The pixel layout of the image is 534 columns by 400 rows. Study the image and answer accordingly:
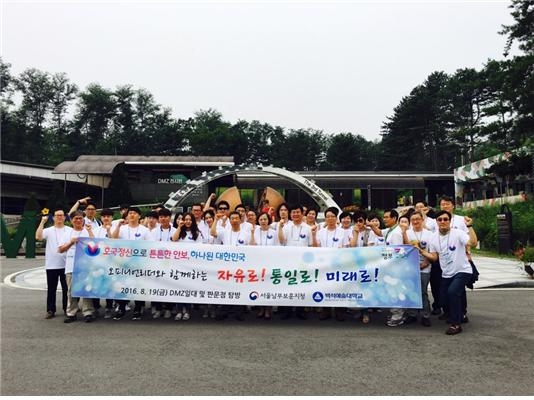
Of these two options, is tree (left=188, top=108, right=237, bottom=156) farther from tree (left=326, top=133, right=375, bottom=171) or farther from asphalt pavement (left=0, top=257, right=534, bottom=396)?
asphalt pavement (left=0, top=257, right=534, bottom=396)

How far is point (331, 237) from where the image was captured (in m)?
7.32

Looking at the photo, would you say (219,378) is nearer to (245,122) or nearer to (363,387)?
(363,387)

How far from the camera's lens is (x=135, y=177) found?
34.2 m

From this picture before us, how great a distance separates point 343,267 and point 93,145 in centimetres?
7724

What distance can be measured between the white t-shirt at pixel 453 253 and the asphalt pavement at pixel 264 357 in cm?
85

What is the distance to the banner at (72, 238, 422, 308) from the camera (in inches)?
262

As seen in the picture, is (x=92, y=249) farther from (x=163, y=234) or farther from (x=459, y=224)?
(x=459, y=224)

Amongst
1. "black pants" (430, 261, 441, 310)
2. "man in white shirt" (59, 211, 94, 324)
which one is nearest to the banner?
"man in white shirt" (59, 211, 94, 324)

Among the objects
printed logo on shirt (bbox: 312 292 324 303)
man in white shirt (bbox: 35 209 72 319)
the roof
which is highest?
the roof

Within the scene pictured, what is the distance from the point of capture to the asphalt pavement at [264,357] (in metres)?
4.12

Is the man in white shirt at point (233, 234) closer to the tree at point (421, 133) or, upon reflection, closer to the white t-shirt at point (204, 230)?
the white t-shirt at point (204, 230)

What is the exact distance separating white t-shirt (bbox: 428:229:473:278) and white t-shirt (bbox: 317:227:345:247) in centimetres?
150

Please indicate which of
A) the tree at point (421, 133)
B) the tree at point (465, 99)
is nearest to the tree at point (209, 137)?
the tree at point (421, 133)

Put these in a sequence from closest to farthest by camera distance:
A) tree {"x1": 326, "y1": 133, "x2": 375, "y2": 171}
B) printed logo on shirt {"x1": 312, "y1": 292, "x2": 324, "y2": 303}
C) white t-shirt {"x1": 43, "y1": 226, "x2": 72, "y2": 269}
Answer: printed logo on shirt {"x1": 312, "y1": 292, "x2": 324, "y2": 303}, white t-shirt {"x1": 43, "y1": 226, "x2": 72, "y2": 269}, tree {"x1": 326, "y1": 133, "x2": 375, "y2": 171}
